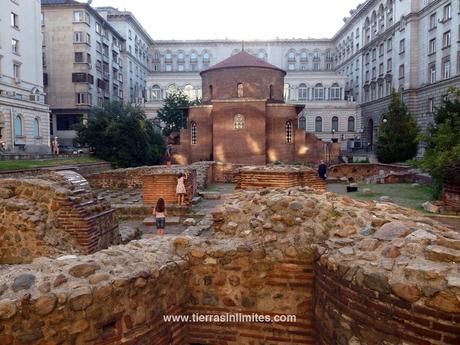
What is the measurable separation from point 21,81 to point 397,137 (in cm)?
3013

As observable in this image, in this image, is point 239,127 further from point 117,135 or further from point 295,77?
point 295,77

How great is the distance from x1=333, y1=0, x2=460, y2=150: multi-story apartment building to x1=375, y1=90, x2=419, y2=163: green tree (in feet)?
20.0

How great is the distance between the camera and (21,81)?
1270 inches

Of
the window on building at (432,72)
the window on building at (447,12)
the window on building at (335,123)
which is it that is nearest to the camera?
the window on building at (447,12)

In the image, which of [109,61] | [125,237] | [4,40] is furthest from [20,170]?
[109,61]

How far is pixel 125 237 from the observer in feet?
26.5

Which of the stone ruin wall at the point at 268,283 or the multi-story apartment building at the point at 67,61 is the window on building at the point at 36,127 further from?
the stone ruin wall at the point at 268,283

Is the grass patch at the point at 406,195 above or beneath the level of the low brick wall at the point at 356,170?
beneath

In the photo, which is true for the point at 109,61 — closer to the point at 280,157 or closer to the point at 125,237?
the point at 280,157

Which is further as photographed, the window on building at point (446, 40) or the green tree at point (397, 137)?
the window on building at point (446, 40)

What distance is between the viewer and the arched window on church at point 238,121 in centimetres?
2916

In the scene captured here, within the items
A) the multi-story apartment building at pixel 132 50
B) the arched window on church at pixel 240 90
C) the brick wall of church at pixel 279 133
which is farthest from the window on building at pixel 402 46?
the multi-story apartment building at pixel 132 50

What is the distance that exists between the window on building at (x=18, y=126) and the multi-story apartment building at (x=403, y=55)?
34227mm

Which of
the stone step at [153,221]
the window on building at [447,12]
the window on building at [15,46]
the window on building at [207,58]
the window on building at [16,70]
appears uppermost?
the window on building at [207,58]
